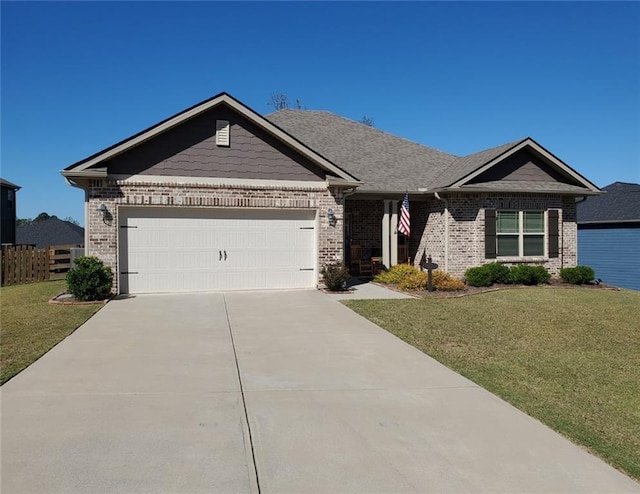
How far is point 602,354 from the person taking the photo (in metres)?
7.79

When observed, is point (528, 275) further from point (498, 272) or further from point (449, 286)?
point (449, 286)

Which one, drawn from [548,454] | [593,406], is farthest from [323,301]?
[548,454]

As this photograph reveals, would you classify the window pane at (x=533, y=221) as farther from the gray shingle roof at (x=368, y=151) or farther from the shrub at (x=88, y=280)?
the shrub at (x=88, y=280)

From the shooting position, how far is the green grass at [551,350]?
505cm

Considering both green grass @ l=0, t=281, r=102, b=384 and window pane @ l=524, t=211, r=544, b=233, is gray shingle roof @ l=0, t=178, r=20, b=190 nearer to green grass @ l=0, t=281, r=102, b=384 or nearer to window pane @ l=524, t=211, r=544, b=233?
green grass @ l=0, t=281, r=102, b=384

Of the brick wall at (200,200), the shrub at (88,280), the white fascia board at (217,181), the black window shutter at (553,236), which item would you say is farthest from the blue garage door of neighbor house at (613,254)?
the shrub at (88,280)

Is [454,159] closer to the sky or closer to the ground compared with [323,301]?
closer to the sky

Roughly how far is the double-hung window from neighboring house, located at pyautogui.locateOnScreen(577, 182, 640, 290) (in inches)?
226

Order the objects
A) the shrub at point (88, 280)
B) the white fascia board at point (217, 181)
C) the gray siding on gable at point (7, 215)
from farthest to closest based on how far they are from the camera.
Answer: the gray siding on gable at point (7, 215) → the white fascia board at point (217, 181) → the shrub at point (88, 280)

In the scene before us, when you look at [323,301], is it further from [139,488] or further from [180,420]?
[139,488]

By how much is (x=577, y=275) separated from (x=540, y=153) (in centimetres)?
418

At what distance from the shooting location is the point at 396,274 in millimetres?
15742

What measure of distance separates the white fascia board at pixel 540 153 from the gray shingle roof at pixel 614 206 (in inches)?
167

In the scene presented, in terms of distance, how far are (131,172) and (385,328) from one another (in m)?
7.78
